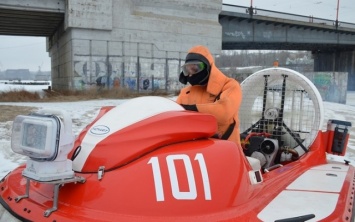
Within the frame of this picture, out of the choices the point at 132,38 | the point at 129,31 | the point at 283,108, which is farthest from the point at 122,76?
the point at 283,108

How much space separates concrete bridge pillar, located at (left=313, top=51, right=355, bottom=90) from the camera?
3925 centimetres

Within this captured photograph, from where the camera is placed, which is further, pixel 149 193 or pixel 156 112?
pixel 156 112

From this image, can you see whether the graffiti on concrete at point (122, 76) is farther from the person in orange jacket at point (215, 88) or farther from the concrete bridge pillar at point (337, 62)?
the concrete bridge pillar at point (337, 62)

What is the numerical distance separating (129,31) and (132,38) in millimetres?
441

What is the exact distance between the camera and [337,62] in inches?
1617

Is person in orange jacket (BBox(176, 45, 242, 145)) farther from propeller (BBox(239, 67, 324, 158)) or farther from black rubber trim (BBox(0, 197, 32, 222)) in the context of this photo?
black rubber trim (BBox(0, 197, 32, 222))

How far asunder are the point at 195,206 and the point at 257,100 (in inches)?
95.2

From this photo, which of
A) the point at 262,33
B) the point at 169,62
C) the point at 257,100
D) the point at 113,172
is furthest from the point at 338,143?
the point at 262,33

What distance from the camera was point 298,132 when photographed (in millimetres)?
4039

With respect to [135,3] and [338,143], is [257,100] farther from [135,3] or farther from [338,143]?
[135,3]

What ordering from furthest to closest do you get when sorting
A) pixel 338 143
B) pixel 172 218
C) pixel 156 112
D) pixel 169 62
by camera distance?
1. pixel 169 62
2. pixel 338 143
3. pixel 156 112
4. pixel 172 218

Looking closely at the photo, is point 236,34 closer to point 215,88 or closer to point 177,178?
point 215,88

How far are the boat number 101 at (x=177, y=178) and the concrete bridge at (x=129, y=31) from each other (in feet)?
58.7

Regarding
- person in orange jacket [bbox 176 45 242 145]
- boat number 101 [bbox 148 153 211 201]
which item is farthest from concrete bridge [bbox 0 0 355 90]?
boat number 101 [bbox 148 153 211 201]
